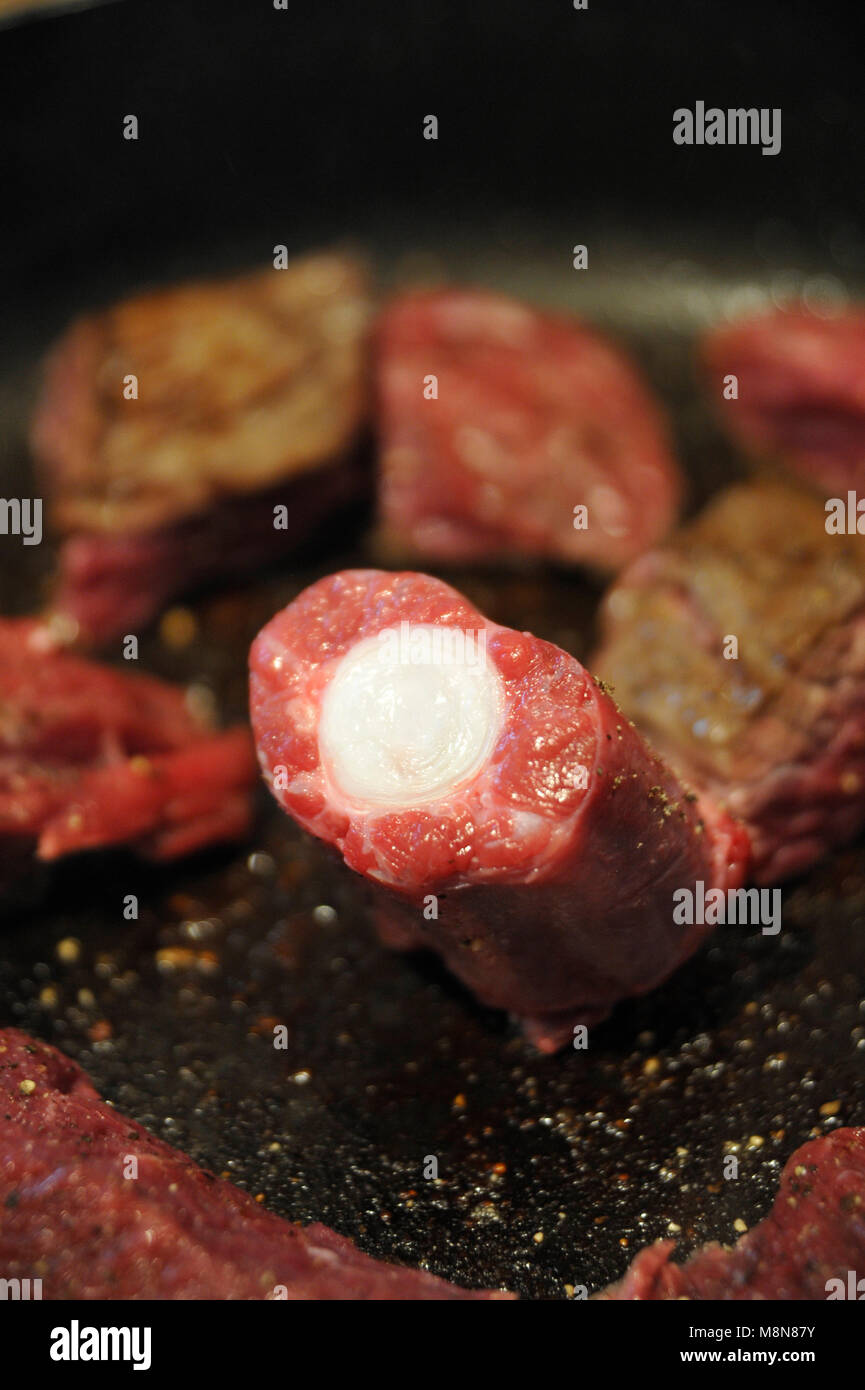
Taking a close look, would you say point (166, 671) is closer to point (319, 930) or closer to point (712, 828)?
point (319, 930)

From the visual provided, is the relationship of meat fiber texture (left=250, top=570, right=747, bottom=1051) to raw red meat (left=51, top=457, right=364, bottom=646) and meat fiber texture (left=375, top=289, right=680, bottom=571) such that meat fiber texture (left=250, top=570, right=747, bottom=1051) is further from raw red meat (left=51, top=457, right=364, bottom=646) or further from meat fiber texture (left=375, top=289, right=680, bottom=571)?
meat fiber texture (left=375, top=289, right=680, bottom=571)

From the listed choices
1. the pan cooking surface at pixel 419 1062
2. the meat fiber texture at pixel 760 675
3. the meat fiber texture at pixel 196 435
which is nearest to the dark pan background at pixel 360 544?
the pan cooking surface at pixel 419 1062

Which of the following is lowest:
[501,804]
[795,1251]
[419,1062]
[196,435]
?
[795,1251]

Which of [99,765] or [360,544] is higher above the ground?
[360,544]

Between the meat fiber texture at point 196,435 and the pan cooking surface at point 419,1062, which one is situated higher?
the meat fiber texture at point 196,435

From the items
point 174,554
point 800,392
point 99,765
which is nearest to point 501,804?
point 99,765

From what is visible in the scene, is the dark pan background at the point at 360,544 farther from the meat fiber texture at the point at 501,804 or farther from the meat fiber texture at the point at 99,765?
the meat fiber texture at the point at 501,804

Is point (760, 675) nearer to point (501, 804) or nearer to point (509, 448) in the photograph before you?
point (501, 804)
